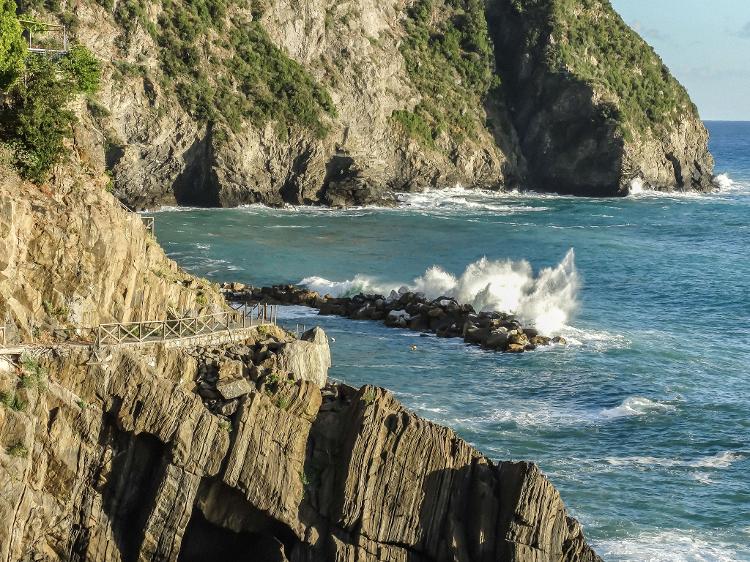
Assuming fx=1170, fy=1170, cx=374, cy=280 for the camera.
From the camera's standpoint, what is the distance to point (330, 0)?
12531 cm

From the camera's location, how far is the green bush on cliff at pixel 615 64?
451 feet

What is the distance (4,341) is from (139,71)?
260ft

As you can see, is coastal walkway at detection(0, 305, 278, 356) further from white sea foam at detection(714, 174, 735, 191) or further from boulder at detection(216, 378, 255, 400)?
white sea foam at detection(714, 174, 735, 191)

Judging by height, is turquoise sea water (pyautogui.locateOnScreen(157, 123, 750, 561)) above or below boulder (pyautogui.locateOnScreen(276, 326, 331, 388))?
below

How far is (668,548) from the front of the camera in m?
32.3

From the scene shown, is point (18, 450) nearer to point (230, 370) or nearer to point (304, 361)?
point (230, 370)

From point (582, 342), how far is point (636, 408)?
11788mm

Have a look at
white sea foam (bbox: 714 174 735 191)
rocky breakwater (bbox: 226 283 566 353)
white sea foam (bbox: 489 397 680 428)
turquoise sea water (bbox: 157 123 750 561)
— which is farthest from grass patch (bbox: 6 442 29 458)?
white sea foam (bbox: 714 174 735 191)

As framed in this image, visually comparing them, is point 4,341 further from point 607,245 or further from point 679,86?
point 679,86

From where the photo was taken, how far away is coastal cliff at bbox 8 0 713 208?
340 feet

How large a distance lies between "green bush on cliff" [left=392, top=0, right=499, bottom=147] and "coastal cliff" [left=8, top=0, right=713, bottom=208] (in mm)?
232

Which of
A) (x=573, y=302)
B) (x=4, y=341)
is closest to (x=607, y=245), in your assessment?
(x=573, y=302)

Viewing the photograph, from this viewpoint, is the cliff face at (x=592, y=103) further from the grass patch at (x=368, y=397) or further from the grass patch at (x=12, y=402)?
the grass patch at (x=12, y=402)

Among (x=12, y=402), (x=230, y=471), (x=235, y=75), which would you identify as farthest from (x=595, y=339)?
(x=235, y=75)
